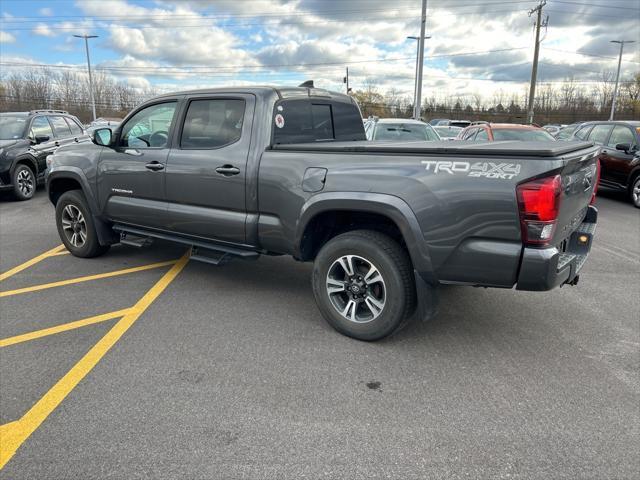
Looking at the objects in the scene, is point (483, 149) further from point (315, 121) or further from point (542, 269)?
point (315, 121)

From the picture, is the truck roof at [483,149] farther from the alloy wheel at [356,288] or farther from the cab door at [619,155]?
the cab door at [619,155]

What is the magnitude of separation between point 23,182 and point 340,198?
965 cm

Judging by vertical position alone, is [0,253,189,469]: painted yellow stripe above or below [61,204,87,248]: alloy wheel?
below

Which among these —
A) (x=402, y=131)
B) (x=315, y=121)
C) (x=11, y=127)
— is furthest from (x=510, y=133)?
(x=11, y=127)

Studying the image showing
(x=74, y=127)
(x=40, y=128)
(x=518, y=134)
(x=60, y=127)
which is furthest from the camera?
(x=74, y=127)

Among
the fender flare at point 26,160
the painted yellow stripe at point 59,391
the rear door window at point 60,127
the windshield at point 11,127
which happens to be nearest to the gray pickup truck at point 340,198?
the painted yellow stripe at point 59,391

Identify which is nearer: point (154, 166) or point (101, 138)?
point (154, 166)

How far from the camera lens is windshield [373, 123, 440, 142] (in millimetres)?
10105

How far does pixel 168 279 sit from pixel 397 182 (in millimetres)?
3062

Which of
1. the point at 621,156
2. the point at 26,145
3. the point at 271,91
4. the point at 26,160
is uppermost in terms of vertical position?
the point at 271,91

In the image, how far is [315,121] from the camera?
4.75 m

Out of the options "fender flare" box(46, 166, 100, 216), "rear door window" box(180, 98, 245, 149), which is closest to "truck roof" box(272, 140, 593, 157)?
"rear door window" box(180, 98, 245, 149)

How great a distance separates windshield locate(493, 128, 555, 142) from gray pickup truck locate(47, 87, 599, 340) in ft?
17.5

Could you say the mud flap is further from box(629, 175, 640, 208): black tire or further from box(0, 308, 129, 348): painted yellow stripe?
box(629, 175, 640, 208): black tire
